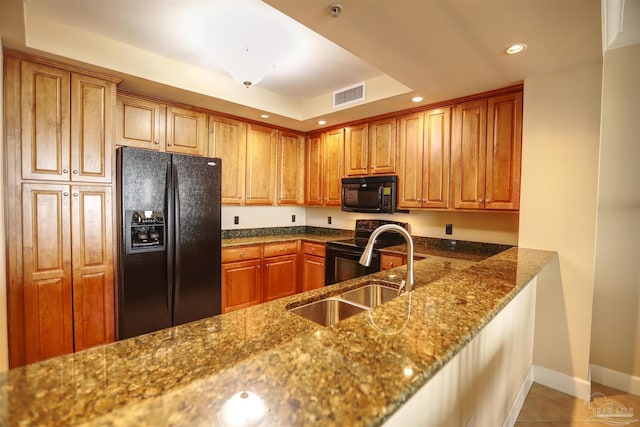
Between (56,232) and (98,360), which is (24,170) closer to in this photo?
(56,232)

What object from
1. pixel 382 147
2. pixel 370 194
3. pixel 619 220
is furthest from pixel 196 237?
pixel 619 220

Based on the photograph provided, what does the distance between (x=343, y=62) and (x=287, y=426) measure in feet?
9.04

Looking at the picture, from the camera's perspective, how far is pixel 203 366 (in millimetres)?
868

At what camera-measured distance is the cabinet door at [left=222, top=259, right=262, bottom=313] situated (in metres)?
3.31

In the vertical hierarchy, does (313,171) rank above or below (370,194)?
above

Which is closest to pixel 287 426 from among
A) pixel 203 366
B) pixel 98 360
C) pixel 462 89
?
pixel 203 366

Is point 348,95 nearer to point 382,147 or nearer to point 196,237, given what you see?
point 382,147

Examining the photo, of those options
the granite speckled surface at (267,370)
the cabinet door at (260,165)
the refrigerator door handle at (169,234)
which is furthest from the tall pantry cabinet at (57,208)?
the granite speckled surface at (267,370)

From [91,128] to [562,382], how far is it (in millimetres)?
4068

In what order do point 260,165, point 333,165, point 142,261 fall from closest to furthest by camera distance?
point 142,261
point 260,165
point 333,165

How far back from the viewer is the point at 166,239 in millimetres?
2641

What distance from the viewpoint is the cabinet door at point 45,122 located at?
6.98 feet

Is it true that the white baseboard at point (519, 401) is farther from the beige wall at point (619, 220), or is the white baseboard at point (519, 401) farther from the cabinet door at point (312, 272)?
the cabinet door at point (312, 272)

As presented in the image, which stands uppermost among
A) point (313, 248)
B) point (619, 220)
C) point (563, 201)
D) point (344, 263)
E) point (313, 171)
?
point (313, 171)
